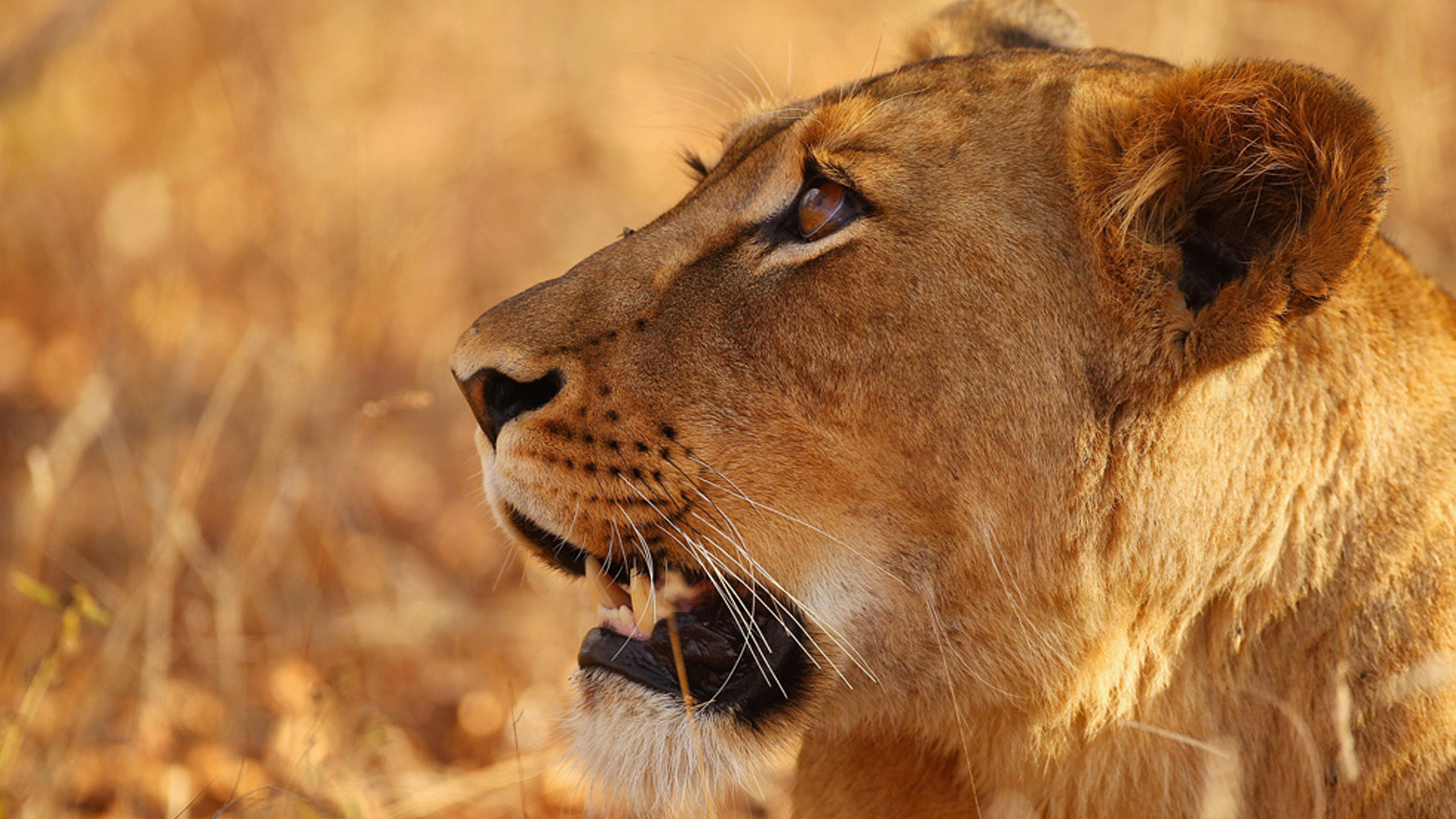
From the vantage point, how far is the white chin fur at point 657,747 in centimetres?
219

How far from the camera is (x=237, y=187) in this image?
6.43 metres

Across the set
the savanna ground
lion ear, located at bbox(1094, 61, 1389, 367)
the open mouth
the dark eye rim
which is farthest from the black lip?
lion ear, located at bbox(1094, 61, 1389, 367)

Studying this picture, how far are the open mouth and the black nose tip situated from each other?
0.15 m

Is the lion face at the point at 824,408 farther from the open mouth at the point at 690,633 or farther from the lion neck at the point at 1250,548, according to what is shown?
the lion neck at the point at 1250,548

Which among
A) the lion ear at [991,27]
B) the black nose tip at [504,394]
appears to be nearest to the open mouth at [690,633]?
the black nose tip at [504,394]

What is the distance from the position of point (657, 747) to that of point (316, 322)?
11.2 feet

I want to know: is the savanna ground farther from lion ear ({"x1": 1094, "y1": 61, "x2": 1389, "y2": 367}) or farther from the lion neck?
the lion neck

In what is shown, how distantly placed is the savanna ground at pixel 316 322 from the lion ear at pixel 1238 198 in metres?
0.22

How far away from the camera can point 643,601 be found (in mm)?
2211

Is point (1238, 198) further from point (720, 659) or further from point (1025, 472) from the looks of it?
point (720, 659)

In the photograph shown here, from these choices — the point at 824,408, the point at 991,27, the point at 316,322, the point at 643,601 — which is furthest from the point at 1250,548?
the point at 316,322

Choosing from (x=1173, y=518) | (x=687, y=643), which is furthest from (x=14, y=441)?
(x=1173, y=518)

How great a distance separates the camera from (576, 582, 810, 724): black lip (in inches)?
86.8

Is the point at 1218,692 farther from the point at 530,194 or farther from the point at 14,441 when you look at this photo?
the point at 530,194
